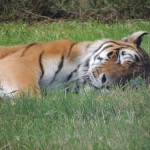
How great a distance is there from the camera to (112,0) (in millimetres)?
11859

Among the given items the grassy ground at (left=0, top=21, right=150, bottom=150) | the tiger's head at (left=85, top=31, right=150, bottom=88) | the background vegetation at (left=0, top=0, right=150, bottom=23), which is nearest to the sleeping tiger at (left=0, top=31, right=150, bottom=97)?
the tiger's head at (left=85, top=31, right=150, bottom=88)

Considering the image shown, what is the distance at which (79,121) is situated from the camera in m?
4.36

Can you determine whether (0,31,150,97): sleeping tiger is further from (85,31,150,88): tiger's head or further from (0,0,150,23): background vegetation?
(0,0,150,23): background vegetation

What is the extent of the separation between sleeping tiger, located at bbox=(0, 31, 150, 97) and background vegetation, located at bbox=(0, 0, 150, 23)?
5.50 m

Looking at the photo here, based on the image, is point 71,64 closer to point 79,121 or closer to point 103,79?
point 103,79

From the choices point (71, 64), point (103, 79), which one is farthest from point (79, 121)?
point (71, 64)

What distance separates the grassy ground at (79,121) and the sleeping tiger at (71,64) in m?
0.36

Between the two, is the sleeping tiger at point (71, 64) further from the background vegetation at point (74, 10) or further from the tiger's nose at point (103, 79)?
the background vegetation at point (74, 10)

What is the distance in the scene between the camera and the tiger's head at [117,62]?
5711 mm

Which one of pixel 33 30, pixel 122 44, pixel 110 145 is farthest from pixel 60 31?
pixel 110 145

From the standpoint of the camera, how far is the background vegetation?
38.8 feet

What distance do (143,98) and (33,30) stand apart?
6397 mm

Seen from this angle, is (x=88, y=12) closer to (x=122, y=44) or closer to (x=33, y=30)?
(x=33, y=30)

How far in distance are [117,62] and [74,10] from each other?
21.1 feet
